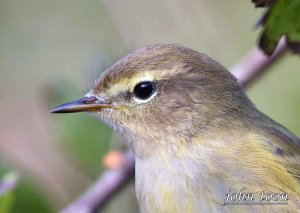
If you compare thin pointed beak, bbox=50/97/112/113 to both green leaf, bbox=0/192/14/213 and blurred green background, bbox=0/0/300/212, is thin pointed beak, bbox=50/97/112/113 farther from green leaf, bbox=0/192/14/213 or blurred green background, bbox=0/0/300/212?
green leaf, bbox=0/192/14/213

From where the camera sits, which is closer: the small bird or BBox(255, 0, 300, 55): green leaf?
BBox(255, 0, 300, 55): green leaf

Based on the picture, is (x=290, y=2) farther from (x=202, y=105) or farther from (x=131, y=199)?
(x=131, y=199)

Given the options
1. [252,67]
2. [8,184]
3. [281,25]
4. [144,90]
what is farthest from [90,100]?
[281,25]

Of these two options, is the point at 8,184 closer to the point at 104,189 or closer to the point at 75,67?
the point at 104,189

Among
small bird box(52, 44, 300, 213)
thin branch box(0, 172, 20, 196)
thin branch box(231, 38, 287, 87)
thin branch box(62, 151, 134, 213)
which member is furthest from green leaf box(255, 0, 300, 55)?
thin branch box(62, 151, 134, 213)

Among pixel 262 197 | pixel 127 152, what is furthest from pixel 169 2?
pixel 262 197

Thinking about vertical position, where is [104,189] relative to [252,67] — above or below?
below
